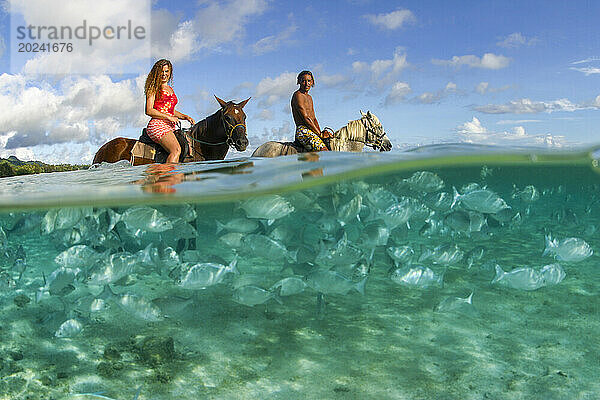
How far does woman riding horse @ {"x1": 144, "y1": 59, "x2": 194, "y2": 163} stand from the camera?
832 centimetres

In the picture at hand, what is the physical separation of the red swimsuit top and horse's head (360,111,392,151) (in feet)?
16.2

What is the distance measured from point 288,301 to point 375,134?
5.60 meters

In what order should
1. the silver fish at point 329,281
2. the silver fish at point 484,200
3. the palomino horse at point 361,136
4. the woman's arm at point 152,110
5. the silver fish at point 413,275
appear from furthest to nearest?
1. the palomino horse at point 361,136
2. the woman's arm at point 152,110
3. the silver fish at point 484,200
4. the silver fish at point 413,275
5. the silver fish at point 329,281

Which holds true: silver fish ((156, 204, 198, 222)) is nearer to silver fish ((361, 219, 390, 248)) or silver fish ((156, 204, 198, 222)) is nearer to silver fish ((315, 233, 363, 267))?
silver fish ((315, 233, 363, 267))

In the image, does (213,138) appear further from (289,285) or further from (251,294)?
(251,294)

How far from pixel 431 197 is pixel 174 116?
5.40 m

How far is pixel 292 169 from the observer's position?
24.6ft

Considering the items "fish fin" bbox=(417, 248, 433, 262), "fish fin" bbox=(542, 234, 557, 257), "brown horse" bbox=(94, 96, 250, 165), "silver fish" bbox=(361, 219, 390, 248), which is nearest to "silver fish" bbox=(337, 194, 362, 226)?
"silver fish" bbox=(361, 219, 390, 248)

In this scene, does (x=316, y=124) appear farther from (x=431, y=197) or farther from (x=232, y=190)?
(x=431, y=197)

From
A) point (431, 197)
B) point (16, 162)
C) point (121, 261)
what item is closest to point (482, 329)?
point (431, 197)

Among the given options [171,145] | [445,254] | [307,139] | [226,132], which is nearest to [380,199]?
[445,254]

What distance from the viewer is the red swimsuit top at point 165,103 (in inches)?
332

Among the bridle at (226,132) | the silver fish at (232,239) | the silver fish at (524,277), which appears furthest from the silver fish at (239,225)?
the bridle at (226,132)

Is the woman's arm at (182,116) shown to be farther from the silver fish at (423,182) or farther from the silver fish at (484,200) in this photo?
the silver fish at (484,200)
